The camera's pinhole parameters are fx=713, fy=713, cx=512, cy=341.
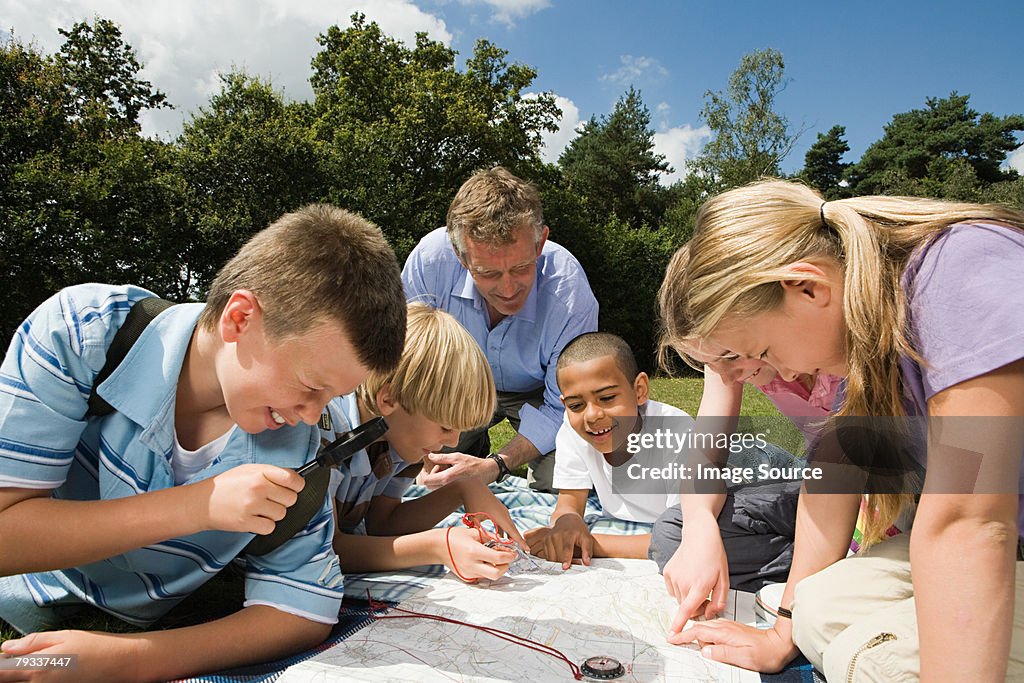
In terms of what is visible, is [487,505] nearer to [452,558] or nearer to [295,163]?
[452,558]

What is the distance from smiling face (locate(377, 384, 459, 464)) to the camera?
2818 mm

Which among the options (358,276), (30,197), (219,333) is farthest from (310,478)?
(30,197)

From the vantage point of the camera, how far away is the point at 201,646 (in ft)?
6.34

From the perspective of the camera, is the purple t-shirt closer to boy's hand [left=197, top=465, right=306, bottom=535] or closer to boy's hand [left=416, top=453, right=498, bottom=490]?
boy's hand [left=197, top=465, right=306, bottom=535]

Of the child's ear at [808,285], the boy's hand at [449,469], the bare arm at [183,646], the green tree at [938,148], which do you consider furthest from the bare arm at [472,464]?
the green tree at [938,148]

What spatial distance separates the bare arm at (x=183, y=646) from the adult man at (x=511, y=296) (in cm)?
176

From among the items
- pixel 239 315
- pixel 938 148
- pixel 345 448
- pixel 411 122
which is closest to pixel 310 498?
pixel 345 448

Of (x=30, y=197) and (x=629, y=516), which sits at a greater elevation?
(x=30, y=197)

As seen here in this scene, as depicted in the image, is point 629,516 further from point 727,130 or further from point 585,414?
point 727,130

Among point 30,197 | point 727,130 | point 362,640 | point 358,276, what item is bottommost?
point 362,640

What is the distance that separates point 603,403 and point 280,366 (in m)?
2.04

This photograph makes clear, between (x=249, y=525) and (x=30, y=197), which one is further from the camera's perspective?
(x=30, y=197)

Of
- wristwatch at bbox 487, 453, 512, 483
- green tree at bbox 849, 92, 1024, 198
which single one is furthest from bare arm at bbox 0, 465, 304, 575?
green tree at bbox 849, 92, 1024, 198

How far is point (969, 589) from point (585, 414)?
7.35 feet
